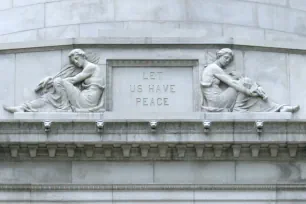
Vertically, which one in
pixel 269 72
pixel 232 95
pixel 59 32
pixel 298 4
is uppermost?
pixel 298 4

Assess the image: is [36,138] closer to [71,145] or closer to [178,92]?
[71,145]

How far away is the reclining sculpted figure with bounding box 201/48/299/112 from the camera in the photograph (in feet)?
105

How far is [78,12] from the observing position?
1378 inches

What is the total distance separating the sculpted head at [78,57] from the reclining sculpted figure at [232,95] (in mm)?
3213

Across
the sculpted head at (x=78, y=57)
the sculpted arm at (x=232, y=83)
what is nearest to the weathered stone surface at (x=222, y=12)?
the sculpted arm at (x=232, y=83)

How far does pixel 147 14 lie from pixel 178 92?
319cm

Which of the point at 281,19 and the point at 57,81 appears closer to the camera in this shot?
the point at 57,81

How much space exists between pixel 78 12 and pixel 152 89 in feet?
13.2

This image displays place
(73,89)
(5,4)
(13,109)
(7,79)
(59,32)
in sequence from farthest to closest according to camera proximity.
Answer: (5,4), (59,32), (7,79), (73,89), (13,109)

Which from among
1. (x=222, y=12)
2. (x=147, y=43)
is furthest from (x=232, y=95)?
(x=222, y=12)

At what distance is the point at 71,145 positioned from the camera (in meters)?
31.2

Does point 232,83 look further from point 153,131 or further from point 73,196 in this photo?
point 73,196

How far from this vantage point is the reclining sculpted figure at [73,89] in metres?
32.1

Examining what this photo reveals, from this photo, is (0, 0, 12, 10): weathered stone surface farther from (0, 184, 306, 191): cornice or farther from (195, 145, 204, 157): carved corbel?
(195, 145, 204, 157): carved corbel
